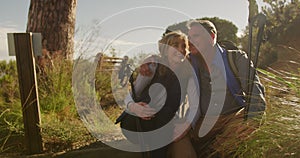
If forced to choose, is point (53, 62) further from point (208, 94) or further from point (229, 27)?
point (229, 27)

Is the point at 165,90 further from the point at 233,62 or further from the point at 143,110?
the point at 233,62

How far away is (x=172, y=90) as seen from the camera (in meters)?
2.15

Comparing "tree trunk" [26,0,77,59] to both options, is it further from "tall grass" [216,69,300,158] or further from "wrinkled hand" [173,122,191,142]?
"tall grass" [216,69,300,158]

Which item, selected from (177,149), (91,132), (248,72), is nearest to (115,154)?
(91,132)

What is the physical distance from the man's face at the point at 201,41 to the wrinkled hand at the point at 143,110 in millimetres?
455

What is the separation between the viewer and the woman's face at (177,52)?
6.94 ft

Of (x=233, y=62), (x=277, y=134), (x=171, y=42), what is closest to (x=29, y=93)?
(x=171, y=42)

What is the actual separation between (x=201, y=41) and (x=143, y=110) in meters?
0.56

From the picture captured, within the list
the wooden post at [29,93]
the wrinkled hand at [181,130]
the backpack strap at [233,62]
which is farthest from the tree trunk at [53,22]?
the backpack strap at [233,62]

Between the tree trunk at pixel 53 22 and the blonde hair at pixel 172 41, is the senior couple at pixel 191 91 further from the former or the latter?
the tree trunk at pixel 53 22

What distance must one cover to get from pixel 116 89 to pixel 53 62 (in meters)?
1.10

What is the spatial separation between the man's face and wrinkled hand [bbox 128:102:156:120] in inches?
17.9

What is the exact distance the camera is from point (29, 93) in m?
2.92

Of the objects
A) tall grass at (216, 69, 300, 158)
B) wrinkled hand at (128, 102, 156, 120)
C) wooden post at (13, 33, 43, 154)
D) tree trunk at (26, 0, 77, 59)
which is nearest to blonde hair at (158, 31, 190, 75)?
wrinkled hand at (128, 102, 156, 120)
